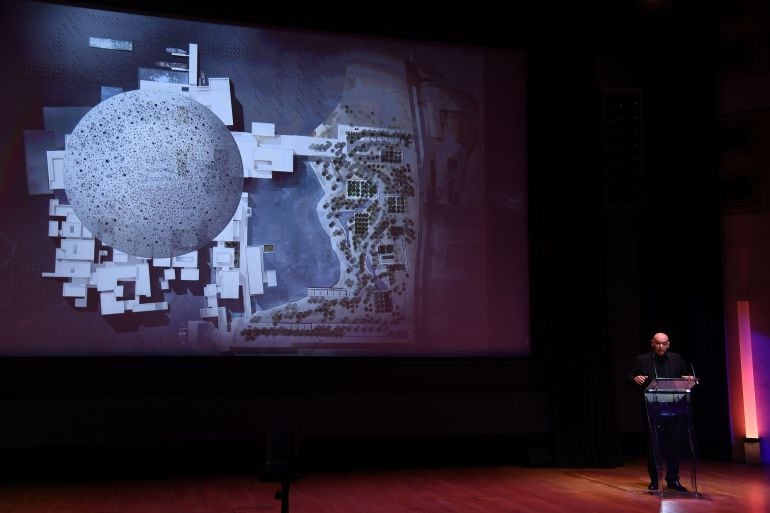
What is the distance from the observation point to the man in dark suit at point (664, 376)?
575cm

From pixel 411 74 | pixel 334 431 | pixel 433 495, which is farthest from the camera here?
pixel 411 74

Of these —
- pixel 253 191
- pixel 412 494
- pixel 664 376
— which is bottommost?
pixel 412 494

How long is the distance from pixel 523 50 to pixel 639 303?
2.75 metres

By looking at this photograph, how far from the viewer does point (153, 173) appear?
21.0 feet

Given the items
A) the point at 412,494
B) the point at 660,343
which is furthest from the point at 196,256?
the point at 660,343

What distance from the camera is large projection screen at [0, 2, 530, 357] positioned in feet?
20.4

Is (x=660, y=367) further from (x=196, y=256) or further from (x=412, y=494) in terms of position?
(x=196, y=256)

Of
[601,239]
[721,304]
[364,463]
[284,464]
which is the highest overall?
[601,239]

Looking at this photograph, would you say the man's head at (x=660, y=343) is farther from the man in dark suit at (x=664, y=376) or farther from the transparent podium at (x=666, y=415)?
the transparent podium at (x=666, y=415)

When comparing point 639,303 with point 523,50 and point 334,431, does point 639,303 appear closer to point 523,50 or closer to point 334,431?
point 523,50

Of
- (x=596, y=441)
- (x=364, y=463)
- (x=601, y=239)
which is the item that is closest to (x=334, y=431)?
(x=364, y=463)

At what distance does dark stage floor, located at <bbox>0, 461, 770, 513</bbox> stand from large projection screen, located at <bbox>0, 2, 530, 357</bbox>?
102 cm

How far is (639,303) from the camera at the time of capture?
8.16m

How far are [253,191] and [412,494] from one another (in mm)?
2688
